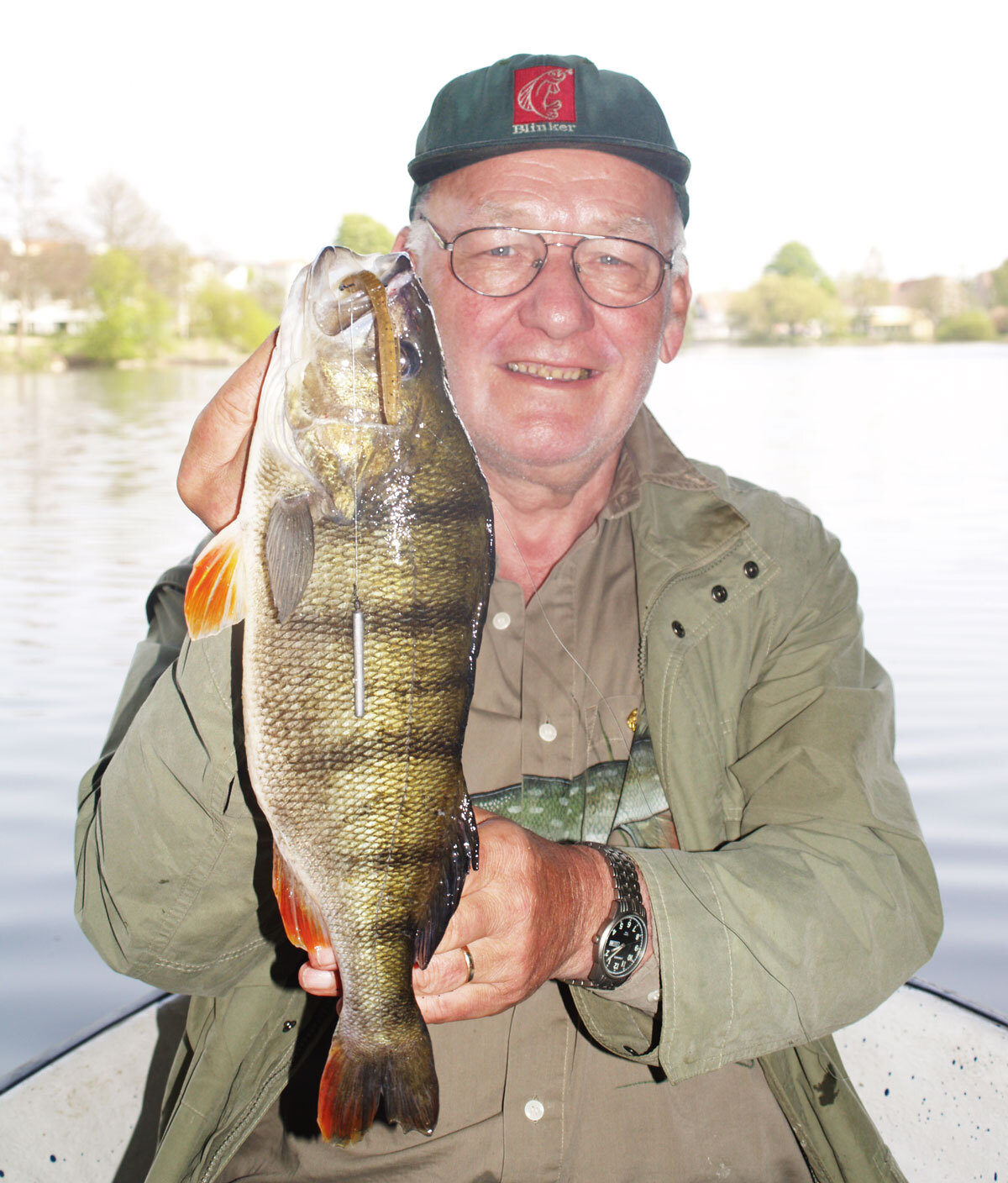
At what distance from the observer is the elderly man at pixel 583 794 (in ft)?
6.56

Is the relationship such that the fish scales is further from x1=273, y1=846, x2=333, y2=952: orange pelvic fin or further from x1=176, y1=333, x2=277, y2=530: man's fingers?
x1=176, y1=333, x2=277, y2=530: man's fingers

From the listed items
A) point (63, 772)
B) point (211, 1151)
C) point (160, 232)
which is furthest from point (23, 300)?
point (211, 1151)

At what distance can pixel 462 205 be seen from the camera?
109 inches

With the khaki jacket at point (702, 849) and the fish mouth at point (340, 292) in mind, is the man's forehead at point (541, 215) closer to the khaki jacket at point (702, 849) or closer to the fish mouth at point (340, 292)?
the khaki jacket at point (702, 849)

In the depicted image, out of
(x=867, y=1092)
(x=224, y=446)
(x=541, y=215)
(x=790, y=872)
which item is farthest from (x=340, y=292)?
(x=867, y=1092)

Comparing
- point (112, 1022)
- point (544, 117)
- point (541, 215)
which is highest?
point (544, 117)

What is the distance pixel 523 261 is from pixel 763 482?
14008mm

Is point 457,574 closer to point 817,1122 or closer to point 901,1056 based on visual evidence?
point 817,1122

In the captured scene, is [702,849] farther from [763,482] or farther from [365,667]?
[763,482]

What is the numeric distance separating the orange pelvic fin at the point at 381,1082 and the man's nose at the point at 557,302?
1615mm

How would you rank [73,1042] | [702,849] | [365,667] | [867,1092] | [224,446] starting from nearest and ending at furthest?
[365,667] < [224,446] < [702,849] < [73,1042] < [867,1092]

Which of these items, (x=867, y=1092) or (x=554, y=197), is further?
(x=867, y=1092)

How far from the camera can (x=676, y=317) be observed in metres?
3.17

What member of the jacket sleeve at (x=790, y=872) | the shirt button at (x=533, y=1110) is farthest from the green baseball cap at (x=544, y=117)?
the shirt button at (x=533, y=1110)
